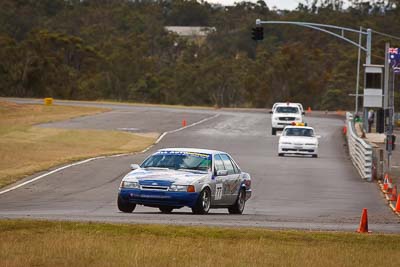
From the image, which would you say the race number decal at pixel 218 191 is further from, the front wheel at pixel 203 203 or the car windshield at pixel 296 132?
the car windshield at pixel 296 132

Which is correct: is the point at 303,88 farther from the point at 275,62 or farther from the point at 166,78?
the point at 166,78

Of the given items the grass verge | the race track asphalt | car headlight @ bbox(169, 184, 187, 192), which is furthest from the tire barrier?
the grass verge

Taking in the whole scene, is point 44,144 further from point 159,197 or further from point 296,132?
point 159,197

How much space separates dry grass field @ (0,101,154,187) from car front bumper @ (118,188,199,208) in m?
10.5

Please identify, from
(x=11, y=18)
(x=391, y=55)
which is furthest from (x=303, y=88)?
(x=391, y=55)

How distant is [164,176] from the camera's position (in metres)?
19.8

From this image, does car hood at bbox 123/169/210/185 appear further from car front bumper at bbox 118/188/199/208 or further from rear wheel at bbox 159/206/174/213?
rear wheel at bbox 159/206/174/213

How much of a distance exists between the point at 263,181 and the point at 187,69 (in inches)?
3381

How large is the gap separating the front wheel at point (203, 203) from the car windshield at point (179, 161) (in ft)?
1.73

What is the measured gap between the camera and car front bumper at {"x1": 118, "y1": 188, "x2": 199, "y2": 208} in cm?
1964

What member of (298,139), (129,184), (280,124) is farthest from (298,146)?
(129,184)

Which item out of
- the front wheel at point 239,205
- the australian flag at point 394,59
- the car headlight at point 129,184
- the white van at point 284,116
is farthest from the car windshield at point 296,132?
the car headlight at point 129,184

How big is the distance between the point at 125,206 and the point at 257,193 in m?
9.72

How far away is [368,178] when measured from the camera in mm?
35969
